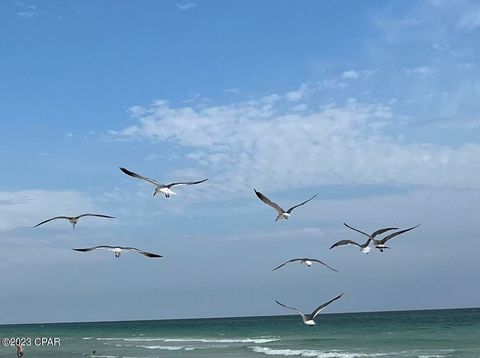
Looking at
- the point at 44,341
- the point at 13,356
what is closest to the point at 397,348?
the point at 13,356

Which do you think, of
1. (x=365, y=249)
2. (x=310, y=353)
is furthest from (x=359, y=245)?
(x=310, y=353)

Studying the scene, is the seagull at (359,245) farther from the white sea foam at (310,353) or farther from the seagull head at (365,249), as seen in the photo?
the white sea foam at (310,353)

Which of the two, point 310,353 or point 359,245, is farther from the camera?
point 310,353

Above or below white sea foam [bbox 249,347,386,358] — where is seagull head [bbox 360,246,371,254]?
above

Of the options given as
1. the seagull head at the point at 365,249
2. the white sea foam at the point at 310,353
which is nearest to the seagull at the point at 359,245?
the seagull head at the point at 365,249

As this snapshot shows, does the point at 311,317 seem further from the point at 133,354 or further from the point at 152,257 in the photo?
the point at 133,354

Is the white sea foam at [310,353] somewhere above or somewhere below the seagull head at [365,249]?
below

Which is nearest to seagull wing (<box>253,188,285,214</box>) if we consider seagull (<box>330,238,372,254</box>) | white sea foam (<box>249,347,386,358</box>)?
seagull (<box>330,238,372,254</box>)

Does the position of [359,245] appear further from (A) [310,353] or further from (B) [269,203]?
(A) [310,353]

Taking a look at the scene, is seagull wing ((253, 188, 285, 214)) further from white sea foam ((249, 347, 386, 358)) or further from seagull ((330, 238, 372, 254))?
white sea foam ((249, 347, 386, 358))

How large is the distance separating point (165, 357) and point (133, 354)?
3.56m

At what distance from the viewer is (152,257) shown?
16.0 meters

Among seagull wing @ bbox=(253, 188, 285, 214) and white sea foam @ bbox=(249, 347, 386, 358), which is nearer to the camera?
seagull wing @ bbox=(253, 188, 285, 214)

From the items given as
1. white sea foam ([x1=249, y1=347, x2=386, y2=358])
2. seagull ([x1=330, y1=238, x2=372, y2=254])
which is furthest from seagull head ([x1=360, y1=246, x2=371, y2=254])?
white sea foam ([x1=249, y1=347, x2=386, y2=358])
